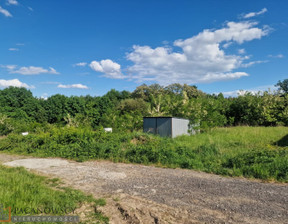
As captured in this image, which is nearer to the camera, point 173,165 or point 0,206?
point 0,206

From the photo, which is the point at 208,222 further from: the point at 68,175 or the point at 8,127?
the point at 8,127

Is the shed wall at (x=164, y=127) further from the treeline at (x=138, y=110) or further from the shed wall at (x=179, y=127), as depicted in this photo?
the treeline at (x=138, y=110)

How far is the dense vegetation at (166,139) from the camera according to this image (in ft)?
23.1

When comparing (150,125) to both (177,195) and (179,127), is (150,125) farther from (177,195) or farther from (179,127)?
(177,195)

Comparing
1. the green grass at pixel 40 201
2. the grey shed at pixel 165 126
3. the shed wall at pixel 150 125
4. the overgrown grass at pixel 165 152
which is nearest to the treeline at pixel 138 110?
the grey shed at pixel 165 126

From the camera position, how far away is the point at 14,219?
301 cm

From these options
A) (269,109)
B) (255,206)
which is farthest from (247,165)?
(269,109)

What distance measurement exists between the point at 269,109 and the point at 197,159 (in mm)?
16413

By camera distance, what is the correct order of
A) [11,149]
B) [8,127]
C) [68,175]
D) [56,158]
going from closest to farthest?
[68,175], [56,158], [11,149], [8,127]

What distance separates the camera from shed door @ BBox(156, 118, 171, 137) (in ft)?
43.4

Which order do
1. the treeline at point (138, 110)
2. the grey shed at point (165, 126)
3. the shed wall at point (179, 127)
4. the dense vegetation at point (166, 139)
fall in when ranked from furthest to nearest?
the treeline at point (138, 110), the shed wall at point (179, 127), the grey shed at point (165, 126), the dense vegetation at point (166, 139)

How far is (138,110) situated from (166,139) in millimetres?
12851

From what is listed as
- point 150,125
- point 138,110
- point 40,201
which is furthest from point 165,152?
point 138,110

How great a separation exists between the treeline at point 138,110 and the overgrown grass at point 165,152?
570cm
